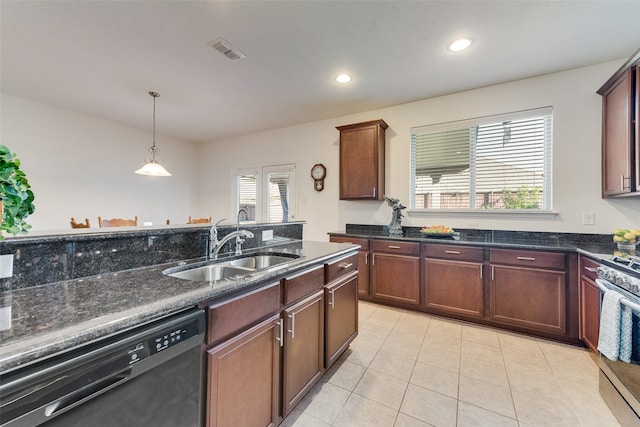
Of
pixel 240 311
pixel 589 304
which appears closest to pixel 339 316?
pixel 240 311

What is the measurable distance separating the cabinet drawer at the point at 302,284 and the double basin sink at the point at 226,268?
11cm

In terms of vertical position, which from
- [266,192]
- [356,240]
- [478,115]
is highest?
[478,115]

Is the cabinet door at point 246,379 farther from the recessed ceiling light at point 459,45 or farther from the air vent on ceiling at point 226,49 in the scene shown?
the recessed ceiling light at point 459,45

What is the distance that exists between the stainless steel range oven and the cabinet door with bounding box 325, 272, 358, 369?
160 centimetres

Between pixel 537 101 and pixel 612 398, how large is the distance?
2.82m

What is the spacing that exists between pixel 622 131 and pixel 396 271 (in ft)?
7.88

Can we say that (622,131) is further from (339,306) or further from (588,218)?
(339,306)

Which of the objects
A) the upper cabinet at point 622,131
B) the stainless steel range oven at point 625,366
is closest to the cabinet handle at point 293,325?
the stainless steel range oven at point 625,366

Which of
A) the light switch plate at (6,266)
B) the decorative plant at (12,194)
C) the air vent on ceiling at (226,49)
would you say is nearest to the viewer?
the decorative plant at (12,194)

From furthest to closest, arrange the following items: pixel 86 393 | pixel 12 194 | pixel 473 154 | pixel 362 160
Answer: pixel 362 160, pixel 473 154, pixel 12 194, pixel 86 393

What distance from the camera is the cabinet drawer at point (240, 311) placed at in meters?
1.08

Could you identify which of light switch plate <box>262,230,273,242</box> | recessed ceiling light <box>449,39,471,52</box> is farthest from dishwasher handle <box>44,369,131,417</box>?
recessed ceiling light <box>449,39,471,52</box>

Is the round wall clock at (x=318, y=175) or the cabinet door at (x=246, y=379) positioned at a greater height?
the round wall clock at (x=318, y=175)

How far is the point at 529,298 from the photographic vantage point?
8.40 feet
